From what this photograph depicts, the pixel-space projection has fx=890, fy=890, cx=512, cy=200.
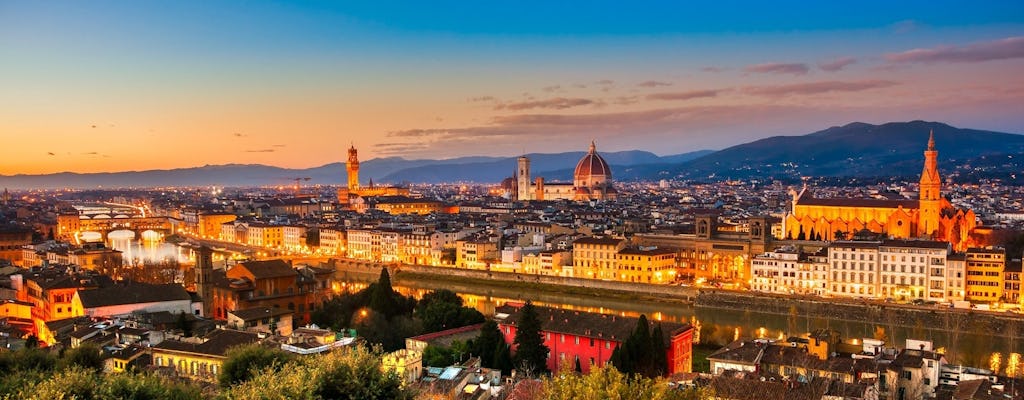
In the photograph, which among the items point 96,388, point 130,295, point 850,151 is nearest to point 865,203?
point 130,295

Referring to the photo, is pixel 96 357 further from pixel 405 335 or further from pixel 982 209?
pixel 982 209

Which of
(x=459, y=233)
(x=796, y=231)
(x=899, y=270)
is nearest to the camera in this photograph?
(x=899, y=270)

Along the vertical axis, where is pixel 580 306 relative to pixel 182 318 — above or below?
below

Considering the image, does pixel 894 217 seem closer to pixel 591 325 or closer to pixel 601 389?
pixel 591 325

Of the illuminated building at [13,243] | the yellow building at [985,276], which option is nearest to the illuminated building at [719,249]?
the yellow building at [985,276]

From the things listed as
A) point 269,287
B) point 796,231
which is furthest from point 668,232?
point 269,287

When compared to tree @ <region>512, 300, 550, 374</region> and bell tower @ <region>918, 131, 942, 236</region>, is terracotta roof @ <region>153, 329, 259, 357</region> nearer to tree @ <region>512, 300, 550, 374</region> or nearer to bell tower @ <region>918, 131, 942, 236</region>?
tree @ <region>512, 300, 550, 374</region>
